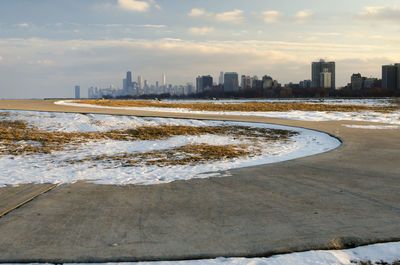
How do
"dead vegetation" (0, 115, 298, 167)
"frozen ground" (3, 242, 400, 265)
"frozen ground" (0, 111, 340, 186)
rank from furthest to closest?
"dead vegetation" (0, 115, 298, 167)
"frozen ground" (0, 111, 340, 186)
"frozen ground" (3, 242, 400, 265)

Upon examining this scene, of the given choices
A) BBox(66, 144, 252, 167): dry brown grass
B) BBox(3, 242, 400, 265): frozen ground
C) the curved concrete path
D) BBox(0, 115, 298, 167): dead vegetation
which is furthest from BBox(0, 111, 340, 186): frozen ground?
BBox(3, 242, 400, 265): frozen ground

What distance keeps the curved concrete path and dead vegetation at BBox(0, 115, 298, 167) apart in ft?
8.84

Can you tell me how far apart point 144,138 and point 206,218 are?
9758 mm

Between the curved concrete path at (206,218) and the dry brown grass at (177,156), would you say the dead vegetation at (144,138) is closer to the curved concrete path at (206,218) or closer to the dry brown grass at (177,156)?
the dry brown grass at (177,156)

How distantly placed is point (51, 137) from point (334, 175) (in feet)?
37.2

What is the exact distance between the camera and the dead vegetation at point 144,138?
→ 33.5ft

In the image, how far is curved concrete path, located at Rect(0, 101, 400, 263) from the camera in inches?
162

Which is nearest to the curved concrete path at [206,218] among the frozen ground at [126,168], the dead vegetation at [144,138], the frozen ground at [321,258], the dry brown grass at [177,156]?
the frozen ground at [321,258]

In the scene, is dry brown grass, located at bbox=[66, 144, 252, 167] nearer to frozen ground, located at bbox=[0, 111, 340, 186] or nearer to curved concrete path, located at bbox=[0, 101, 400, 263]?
frozen ground, located at bbox=[0, 111, 340, 186]

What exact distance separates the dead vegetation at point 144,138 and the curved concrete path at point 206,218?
8.84 feet

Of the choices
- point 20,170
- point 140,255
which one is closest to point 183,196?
point 140,255

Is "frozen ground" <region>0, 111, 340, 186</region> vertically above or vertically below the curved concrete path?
above

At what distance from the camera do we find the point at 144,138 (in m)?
14.5

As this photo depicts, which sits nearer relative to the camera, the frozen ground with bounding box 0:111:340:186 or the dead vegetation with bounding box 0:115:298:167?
the frozen ground with bounding box 0:111:340:186
